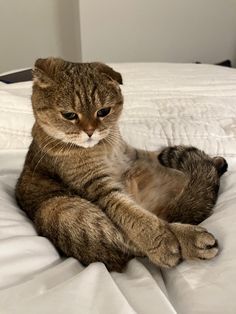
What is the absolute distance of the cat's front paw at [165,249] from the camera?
0.87 meters

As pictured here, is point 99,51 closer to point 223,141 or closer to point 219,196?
point 223,141

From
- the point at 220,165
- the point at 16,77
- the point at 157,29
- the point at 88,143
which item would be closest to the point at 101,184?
the point at 88,143

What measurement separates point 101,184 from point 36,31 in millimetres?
2365

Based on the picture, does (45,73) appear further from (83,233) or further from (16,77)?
(16,77)

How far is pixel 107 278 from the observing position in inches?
31.0

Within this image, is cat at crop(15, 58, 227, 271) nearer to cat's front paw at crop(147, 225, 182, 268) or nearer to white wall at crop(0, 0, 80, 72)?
cat's front paw at crop(147, 225, 182, 268)

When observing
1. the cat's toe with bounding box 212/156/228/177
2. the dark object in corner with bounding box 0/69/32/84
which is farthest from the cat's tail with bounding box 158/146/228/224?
the dark object in corner with bounding box 0/69/32/84

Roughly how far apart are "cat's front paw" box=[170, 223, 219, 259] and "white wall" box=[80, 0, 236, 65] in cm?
237

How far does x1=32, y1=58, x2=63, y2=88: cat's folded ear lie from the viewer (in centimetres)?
107

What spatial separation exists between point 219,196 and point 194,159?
13 cm

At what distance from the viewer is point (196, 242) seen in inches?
33.6

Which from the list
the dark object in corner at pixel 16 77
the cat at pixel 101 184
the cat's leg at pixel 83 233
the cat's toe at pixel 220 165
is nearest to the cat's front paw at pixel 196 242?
the cat at pixel 101 184

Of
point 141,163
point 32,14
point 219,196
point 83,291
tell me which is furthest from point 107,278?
point 32,14

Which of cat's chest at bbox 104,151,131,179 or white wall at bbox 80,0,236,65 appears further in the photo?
white wall at bbox 80,0,236,65
